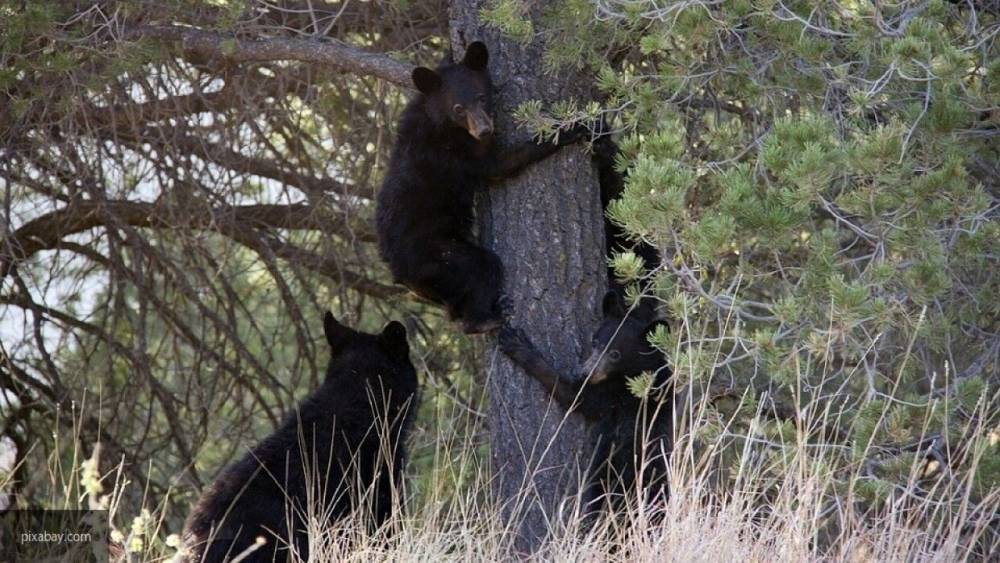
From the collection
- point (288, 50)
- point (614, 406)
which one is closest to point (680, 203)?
point (614, 406)

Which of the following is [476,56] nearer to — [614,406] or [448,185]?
[448,185]

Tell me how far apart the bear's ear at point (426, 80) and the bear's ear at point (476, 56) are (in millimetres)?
202

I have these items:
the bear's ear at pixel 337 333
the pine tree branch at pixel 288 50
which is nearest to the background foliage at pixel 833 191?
the pine tree branch at pixel 288 50

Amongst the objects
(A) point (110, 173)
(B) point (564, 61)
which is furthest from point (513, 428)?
(A) point (110, 173)

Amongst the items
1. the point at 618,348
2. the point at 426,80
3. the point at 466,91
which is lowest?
the point at 618,348

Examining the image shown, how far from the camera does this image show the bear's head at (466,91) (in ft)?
20.3

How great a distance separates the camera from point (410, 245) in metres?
6.76

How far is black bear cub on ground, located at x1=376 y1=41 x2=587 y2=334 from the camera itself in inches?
245

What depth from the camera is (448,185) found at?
21.7 ft

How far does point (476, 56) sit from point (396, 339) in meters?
1.50

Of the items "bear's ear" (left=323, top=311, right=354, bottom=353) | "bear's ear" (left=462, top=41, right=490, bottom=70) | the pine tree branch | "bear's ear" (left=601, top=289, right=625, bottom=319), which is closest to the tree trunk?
"bear's ear" (left=601, top=289, right=625, bottom=319)

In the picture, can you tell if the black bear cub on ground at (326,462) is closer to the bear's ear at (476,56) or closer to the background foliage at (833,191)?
the bear's ear at (476,56)

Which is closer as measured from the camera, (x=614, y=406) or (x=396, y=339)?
(x=614, y=406)

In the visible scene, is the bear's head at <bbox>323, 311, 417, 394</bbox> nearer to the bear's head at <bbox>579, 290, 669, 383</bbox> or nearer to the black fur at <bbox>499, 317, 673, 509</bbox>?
the black fur at <bbox>499, 317, 673, 509</bbox>
